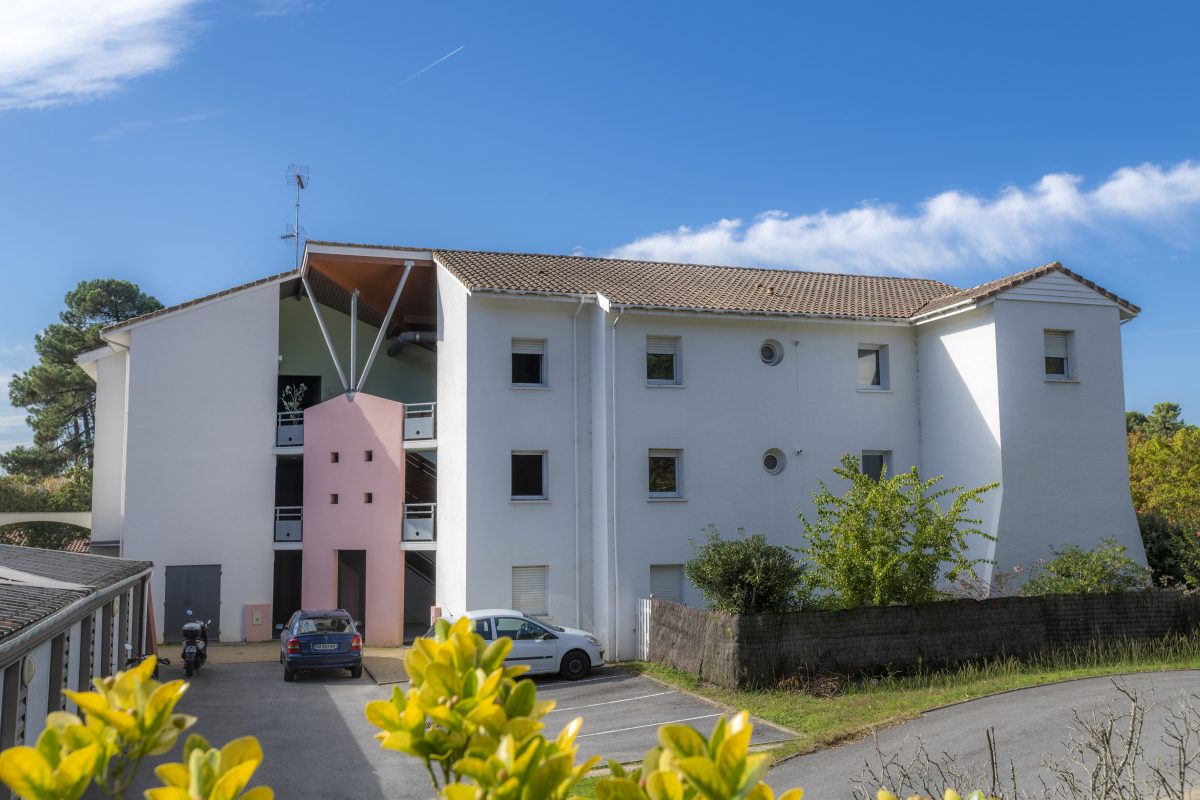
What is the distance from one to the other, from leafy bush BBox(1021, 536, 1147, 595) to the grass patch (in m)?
1.50

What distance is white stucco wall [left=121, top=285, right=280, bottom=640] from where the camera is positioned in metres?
26.7

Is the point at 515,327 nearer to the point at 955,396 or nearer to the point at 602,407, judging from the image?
the point at 602,407

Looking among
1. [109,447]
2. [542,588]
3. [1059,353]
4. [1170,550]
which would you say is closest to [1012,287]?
[1059,353]

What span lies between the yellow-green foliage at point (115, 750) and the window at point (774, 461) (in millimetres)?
22453

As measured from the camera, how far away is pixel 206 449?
27.3m

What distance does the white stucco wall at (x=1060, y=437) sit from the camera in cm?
2228

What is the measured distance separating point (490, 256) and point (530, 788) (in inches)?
1013

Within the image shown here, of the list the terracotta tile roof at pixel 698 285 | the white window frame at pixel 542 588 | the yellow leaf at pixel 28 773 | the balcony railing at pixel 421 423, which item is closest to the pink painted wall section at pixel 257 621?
the balcony railing at pixel 421 423

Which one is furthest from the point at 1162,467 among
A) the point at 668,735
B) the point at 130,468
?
the point at 668,735

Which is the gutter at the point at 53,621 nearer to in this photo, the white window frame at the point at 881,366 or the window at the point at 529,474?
the window at the point at 529,474

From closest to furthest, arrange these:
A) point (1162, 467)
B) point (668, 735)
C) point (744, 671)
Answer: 1. point (668, 735)
2. point (744, 671)
3. point (1162, 467)

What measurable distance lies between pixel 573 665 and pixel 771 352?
951 centimetres

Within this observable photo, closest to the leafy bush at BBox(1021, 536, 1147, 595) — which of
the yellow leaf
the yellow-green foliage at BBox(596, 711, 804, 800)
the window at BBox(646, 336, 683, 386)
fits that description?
the window at BBox(646, 336, 683, 386)

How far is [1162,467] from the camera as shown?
94.6ft
